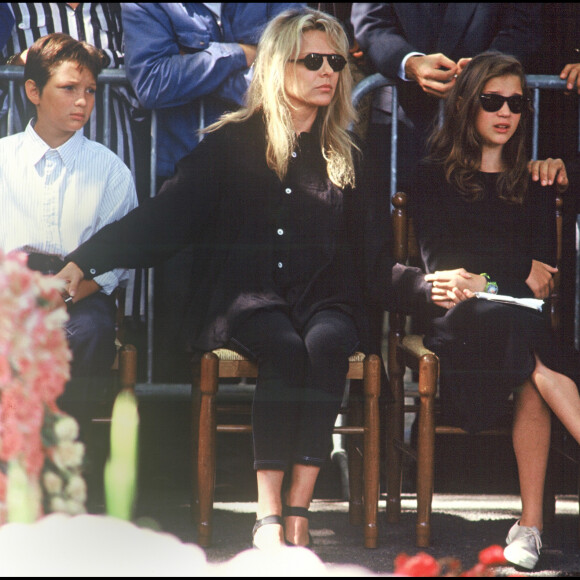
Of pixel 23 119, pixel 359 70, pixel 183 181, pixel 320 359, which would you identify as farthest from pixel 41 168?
pixel 359 70

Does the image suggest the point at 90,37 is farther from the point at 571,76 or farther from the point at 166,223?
the point at 571,76

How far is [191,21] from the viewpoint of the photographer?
301 centimetres

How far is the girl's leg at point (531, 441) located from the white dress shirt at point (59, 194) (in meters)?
1.25

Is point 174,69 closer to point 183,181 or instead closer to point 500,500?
point 183,181

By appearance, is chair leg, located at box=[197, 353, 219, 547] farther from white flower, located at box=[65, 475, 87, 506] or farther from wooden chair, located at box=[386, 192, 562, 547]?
white flower, located at box=[65, 475, 87, 506]

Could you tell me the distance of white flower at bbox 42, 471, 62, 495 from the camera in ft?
3.34

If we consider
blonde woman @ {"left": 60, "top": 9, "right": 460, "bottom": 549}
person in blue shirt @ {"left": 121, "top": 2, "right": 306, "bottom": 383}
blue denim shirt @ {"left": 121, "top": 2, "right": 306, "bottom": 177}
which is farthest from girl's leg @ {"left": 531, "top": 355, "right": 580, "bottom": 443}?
blue denim shirt @ {"left": 121, "top": 2, "right": 306, "bottom": 177}

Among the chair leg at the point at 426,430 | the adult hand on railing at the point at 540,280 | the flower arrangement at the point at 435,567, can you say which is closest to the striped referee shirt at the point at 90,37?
the chair leg at the point at 426,430

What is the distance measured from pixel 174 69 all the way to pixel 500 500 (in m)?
1.89

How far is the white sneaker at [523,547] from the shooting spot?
231 centimetres

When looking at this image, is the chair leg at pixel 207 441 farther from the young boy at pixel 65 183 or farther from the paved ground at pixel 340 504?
the young boy at pixel 65 183

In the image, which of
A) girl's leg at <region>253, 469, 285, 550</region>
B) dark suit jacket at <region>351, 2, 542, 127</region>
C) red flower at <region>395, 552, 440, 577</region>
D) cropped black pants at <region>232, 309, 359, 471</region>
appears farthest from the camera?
A: dark suit jacket at <region>351, 2, 542, 127</region>

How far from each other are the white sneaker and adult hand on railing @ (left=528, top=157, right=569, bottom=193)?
3.58 feet

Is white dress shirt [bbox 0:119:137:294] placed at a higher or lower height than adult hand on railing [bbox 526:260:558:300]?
higher
